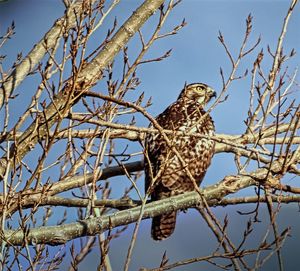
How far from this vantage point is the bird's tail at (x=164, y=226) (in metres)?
7.02

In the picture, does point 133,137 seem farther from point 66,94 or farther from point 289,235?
point 289,235

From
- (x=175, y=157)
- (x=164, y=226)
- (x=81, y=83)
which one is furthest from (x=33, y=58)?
(x=164, y=226)

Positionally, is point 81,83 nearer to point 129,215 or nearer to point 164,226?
point 129,215

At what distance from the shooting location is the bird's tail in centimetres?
702

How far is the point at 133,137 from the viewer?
20.4 ft

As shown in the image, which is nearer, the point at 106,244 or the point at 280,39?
the point at 106,244

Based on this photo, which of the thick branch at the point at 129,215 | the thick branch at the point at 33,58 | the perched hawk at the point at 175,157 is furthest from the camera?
the perched hawk at the point at 175,157

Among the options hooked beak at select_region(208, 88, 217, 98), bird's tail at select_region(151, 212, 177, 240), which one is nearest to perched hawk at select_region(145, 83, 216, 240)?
bird's tail at select_region(151, 212, 177, 240)

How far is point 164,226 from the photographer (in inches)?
277

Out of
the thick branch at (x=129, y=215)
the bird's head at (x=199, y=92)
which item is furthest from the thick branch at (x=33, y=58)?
the bird's head at (x=199, y=92)

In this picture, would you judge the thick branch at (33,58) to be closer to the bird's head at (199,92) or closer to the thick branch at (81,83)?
the thick branch at (81,83)

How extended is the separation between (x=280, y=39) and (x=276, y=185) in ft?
4.21

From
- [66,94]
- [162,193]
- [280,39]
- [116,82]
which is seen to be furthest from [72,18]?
[162,193]

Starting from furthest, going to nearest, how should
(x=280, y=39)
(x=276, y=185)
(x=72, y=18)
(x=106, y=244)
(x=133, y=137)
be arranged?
1. (x=133, y=137)
2. (x=72, y=18)
3. (x=280, y=39)
4. (x=276, y=185)
5. (x=106, y=244)
